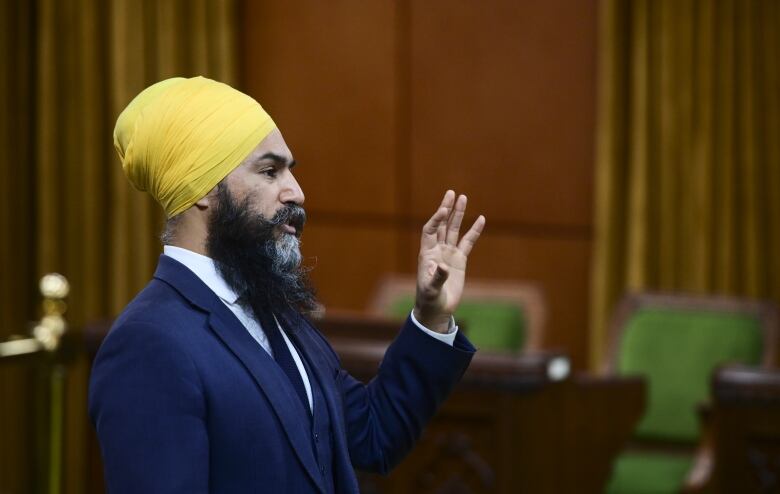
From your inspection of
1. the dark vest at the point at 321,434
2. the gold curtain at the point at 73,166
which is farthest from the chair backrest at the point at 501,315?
the dark vest at the point at 321,434

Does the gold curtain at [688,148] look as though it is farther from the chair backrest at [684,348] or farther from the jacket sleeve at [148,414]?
the jacket sleeve at [148,414]

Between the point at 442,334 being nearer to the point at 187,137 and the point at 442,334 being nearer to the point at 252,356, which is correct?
the point at 252,356

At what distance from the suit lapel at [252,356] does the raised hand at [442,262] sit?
0.29 m

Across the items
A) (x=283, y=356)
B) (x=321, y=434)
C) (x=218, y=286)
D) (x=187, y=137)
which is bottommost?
(x=321, y=434)

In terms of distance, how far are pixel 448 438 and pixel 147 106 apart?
7.17ft

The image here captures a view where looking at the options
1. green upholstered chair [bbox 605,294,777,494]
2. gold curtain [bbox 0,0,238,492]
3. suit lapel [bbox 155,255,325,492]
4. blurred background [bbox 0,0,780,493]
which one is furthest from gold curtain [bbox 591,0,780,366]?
suit lapel [bbox 155,255,325,492]

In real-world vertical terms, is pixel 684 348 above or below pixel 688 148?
below

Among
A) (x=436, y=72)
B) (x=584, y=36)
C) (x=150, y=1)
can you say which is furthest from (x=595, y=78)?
(x=150, y=1)

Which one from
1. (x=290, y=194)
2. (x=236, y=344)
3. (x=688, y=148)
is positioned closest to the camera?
(x=236, y=344)

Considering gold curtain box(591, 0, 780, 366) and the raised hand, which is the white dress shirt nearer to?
the raised hand

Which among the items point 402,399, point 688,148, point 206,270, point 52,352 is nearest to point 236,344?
point 206,270

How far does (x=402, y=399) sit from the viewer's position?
2.05 metres

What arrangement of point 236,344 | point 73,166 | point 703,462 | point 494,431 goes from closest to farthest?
1. point 236,344
2. point 494,431
3. point 703,462
4. point 73,166

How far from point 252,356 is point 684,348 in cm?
316
